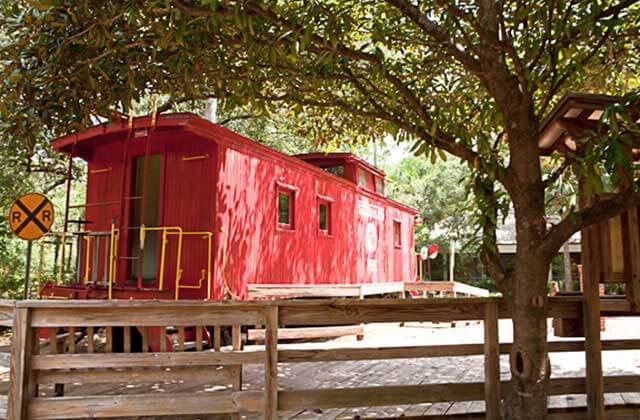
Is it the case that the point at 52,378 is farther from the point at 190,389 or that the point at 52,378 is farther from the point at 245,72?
the point at 245,72

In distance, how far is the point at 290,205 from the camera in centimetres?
1021

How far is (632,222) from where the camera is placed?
4637 millimetres

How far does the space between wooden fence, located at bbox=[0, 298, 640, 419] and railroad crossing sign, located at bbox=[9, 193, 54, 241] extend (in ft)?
9.01

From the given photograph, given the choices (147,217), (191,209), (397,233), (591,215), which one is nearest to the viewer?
(591,215)

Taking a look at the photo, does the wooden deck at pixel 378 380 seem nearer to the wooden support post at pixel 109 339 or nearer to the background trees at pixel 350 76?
the wooden support post at pixel 109 339

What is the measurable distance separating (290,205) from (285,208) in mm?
137

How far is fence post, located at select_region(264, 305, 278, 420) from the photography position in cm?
431

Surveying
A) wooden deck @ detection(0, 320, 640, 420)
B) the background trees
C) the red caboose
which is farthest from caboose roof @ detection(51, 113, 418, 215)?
wooden deck @ detection(0, 320, 640, 420)

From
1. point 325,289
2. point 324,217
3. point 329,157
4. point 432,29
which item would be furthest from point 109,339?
point 329,157

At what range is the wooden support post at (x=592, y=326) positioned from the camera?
183 inches

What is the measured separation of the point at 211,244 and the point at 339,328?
13.2ft

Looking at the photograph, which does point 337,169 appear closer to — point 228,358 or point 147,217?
point 147,217

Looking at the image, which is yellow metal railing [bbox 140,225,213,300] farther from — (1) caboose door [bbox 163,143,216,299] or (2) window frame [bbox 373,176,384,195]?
(2) window frame [bbox 373,176,384,195]

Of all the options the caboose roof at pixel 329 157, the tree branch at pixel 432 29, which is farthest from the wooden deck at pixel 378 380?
the caboose roof at pixel 329 157
